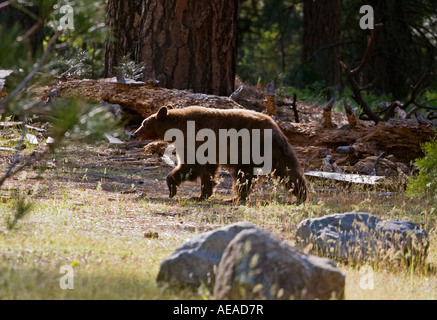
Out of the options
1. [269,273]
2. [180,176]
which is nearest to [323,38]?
[180,176]

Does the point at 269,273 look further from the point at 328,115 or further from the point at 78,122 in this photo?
the point at 328,115

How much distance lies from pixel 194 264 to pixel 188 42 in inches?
339

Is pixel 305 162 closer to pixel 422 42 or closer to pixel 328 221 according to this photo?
pixel 328 221

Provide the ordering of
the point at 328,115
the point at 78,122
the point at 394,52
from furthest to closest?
the point at 394,52 < the point at 328,115 < the point at 78,122

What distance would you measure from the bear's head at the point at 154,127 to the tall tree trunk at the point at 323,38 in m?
12.0

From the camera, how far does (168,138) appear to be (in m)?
9.40

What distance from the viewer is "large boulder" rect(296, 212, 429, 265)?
5980 mm

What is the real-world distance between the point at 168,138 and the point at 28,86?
415cm

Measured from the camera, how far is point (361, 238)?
6.09m

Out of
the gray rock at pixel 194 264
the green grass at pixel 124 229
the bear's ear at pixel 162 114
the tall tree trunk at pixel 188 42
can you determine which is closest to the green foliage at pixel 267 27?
the tall tree trunk at pixel 188 42

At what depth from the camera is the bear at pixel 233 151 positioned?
8.70m

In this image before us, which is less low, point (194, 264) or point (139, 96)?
point (139, 96)

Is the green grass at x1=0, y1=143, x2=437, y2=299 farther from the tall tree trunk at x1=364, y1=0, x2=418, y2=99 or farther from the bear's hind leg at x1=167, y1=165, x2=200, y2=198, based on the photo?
the tall tree trunk at x1=364, y1=0, x2=418, y2=99

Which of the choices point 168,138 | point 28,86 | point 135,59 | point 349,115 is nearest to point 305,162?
point 349,115
